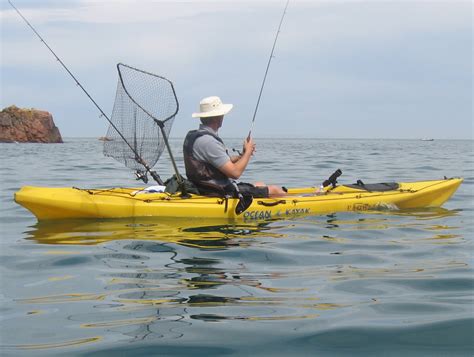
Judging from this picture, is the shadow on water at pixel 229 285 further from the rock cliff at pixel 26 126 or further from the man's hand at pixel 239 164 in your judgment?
the rock cliff at pixel 26 126

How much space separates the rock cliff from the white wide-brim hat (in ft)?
223

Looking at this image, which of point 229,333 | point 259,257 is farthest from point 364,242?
point 229,333

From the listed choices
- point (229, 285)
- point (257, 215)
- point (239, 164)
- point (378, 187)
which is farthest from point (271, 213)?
point (229, 285)

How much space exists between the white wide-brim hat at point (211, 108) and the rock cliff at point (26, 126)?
223 ft

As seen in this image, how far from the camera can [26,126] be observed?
239 feet

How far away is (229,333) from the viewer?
3506 millimetres

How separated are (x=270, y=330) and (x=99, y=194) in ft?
16.0

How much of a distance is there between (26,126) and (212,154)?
7041 centimetres

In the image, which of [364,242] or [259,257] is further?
[364,242]

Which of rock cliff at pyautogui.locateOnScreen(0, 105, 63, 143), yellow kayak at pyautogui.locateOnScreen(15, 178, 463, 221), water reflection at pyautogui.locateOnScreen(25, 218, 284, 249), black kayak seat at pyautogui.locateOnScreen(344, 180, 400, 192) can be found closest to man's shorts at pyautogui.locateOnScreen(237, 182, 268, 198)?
yellow kayak at pyautogui.locateOnScreen(15, 178, 463, 221)

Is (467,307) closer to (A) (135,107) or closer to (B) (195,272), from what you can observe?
(B) (195,272)

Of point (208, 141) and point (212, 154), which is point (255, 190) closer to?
point (212, 154)

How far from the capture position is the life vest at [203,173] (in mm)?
7496

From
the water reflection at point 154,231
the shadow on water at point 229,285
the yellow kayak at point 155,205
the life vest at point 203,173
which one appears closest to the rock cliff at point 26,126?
the yellow kayak at point 155,205
